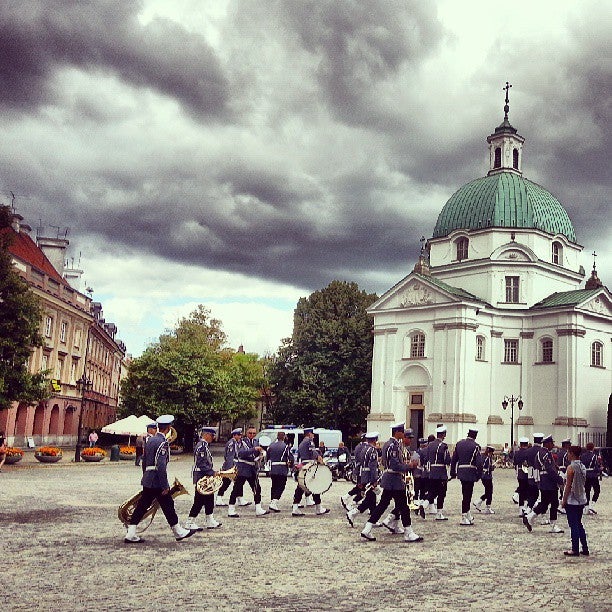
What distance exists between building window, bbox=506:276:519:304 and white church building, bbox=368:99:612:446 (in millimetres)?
76

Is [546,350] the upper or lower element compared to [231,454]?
upper

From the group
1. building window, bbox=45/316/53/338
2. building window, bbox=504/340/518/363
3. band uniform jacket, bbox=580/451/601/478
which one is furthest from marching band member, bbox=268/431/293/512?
building window, bbox=504/340/518/363

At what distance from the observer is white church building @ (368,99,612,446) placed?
5159 cm

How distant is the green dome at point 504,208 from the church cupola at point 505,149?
4.68 feet

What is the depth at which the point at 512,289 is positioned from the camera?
2205 inches

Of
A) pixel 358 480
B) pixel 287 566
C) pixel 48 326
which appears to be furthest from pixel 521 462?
pixel 48 326

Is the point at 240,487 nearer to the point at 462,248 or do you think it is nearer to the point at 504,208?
the point at 462,248

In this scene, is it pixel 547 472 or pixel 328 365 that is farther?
pixel 328 365

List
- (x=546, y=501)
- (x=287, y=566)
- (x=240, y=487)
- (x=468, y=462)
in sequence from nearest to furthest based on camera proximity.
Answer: (x=287, y=566)
(x=546, y=501)
(x=468, y=462)
(x=240, y=487)

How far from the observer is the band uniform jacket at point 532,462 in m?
18.0

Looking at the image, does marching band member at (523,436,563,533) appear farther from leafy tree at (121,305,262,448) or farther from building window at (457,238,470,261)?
building window at (457,238,470,261)

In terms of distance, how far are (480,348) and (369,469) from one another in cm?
3934

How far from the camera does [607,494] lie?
92.6 feet

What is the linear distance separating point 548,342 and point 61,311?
35.7 m
